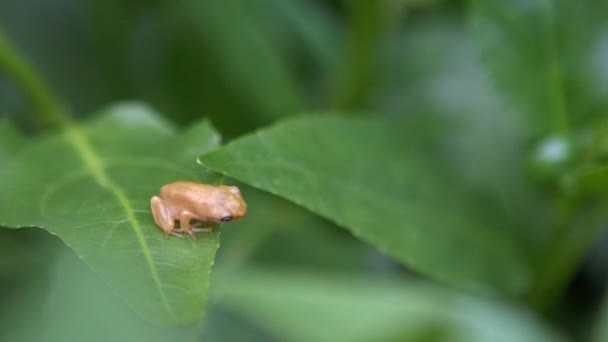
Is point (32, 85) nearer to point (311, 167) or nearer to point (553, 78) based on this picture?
point (311, 167)

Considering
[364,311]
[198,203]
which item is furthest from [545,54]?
[198,203]

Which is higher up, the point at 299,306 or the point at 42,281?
the point at 299,306

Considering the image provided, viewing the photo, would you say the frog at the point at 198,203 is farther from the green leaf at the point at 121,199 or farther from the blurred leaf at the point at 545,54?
the blurred leaf at the point at 545,54

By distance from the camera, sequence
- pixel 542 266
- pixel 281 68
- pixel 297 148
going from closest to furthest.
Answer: pixel 297 148
pixel 542 266
pixel 281 68

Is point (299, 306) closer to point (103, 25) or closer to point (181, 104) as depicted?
point (181, 104)

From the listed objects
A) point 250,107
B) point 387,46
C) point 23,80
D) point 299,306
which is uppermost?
point 387,46

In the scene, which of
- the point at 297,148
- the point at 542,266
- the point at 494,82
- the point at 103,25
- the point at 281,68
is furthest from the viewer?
the point at 103,25

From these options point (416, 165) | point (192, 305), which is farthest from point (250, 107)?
point (192, 305)

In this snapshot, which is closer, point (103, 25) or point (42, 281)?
point (42, 281)
